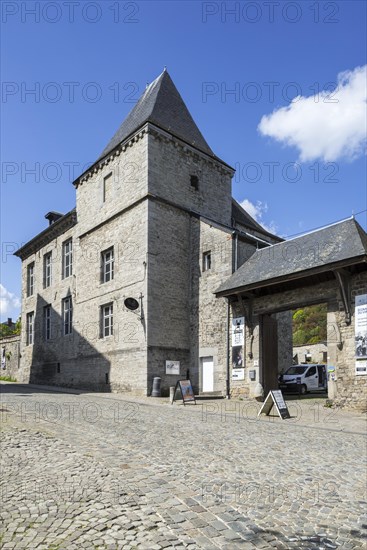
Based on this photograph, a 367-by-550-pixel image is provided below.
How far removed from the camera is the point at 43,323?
28.3 meters

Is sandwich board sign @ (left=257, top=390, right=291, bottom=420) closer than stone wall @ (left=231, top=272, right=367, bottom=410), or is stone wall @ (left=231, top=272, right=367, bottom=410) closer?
sandwich board sign @ (left=257, top=390, right=291, bottom=420)

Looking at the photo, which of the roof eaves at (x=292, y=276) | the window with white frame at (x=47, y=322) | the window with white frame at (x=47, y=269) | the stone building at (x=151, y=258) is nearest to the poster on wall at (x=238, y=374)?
the stone building at (x=151, y=258)

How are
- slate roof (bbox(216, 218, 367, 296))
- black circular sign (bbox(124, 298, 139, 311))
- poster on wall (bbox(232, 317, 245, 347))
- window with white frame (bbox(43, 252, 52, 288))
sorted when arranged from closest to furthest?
slate roof (bbox(216, 218, 367, 296))
poster on wall (bbox(232, 317, 245, 347))
black circular sign (bbox(124, 298, 139, 311))
window with white frame (bbox(43, 252, 52, 288))

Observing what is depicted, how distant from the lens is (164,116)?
2305cm

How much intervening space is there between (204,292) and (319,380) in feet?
28.7

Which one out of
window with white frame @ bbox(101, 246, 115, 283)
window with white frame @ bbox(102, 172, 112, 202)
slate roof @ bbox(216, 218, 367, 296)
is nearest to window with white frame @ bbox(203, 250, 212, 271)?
slate roof @ bbox(216, 218, 367, 296)

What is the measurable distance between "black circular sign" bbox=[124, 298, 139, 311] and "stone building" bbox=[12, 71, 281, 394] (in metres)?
0.32

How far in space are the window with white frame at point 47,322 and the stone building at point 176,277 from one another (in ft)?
1.17

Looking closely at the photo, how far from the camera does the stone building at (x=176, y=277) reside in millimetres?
16141

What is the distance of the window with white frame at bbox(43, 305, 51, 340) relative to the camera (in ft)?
91.0

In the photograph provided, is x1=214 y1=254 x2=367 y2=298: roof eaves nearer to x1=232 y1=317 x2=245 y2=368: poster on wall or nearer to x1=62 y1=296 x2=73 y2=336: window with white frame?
x1=232 y1=317 x2=245 y2=368: poster on wall

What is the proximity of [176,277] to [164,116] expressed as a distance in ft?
26.2

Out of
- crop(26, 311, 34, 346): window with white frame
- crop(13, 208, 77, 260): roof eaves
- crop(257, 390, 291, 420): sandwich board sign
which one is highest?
crop(13, 208, 77, 260): roof eaves

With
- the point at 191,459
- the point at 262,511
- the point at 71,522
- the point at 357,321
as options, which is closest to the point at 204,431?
the point at 191,459
